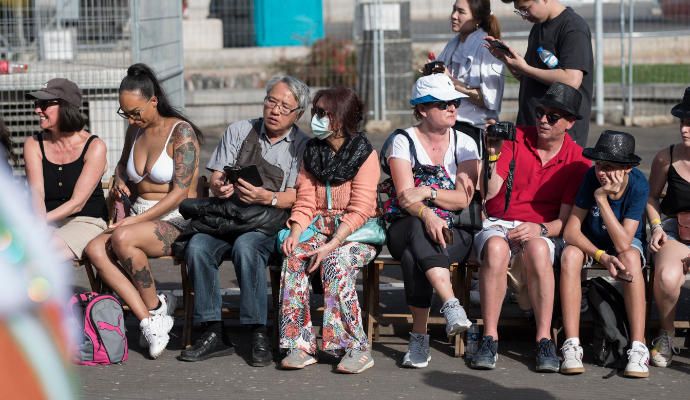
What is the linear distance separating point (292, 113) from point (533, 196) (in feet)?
4.29

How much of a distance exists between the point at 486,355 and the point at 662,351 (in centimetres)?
82

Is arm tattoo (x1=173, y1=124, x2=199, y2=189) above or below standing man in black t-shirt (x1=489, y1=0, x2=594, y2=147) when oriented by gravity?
below

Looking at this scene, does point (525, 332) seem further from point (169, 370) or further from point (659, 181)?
point (169, 370)

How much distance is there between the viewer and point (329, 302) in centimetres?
498

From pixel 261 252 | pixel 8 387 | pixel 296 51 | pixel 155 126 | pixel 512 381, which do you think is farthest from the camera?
pixel 296 51

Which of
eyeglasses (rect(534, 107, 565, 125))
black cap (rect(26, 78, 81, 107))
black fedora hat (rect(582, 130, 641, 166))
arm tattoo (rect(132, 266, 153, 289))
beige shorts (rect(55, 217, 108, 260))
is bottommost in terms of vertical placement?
arm tattoo (rect(132, 266, 153, 289))

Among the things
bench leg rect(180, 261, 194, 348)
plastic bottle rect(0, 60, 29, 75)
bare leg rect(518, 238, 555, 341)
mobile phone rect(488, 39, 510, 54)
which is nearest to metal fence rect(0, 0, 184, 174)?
plastic bottle rect(0, 60, 29, 75)

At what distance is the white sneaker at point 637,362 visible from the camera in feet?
15.4

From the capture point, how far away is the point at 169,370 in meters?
4.99

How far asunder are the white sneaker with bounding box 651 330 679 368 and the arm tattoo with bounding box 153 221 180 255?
2427 mm

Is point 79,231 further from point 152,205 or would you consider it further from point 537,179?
point 537,179

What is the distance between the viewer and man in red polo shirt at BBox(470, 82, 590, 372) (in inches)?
192

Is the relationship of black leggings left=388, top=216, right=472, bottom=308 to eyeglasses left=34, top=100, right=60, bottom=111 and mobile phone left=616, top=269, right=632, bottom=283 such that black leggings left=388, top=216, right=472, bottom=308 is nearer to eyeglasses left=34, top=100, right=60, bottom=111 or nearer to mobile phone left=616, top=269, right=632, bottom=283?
mobile phone left=616, top=269, right=632, bottom=283

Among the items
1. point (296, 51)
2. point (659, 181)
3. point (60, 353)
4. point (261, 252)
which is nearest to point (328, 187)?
point (261, 252)
